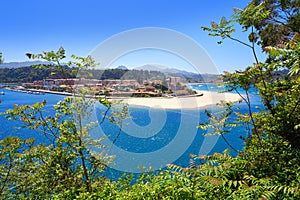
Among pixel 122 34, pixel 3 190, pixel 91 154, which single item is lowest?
pixel 3 190

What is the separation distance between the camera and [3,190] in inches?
124

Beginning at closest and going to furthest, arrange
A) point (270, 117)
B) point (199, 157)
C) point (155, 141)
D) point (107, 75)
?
point (199, 157) → point (270, 117) → point (107, 75) → point (155, 141)

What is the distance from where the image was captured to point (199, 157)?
2402 millimetres

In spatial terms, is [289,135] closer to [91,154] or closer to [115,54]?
[91,154]

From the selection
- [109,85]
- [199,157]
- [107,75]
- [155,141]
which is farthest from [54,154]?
[155,141]

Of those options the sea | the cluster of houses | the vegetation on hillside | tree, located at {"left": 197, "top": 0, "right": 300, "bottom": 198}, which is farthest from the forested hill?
tree, located at {"left": 197, "top": 0, "right": 300, "bottom": 198}

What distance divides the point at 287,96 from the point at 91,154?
3334 millimetres

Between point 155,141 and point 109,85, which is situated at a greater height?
point 109,85

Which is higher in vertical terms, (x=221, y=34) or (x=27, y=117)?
(x=221, y=34)

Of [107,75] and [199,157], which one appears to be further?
[107,75]

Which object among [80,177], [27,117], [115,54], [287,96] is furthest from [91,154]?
[287,96]

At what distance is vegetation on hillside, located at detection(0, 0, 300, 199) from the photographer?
1874 millimetres

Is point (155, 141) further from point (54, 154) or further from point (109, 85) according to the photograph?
point (54, 154)

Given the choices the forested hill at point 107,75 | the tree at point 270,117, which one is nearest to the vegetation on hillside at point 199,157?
the tree at point 270,117
